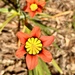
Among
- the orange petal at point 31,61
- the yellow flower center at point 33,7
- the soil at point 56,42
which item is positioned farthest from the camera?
the soil at point 56,42

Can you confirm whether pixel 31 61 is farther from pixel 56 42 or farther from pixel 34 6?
pixel 56 42

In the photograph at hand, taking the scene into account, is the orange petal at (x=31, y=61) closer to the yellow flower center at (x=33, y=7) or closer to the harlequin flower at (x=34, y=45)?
the harlequin flower at (x=34, y=45)

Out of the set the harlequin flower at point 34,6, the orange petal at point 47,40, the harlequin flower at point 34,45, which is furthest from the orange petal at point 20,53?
the harlequin flower at point 34,6

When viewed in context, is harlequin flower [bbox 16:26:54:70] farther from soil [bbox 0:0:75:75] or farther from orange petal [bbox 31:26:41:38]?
soil [bbox 0:0:75:75]

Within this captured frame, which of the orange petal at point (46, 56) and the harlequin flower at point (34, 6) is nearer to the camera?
the orange petal at point (46, 56)

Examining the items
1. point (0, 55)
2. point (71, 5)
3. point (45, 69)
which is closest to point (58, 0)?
point (71, 5)

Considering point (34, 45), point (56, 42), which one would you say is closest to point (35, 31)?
point (34, 45)

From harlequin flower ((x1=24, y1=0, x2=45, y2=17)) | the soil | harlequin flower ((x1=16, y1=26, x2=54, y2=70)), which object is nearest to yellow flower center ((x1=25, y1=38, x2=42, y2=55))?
harlequin flower ((x1=16, y1=26, x2=54, y2=70))

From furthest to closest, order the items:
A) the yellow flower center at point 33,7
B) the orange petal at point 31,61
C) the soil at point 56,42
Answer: the soil at point 56,42 < the yellow flower center at point 33,7 < the orange petal at point 31,61
